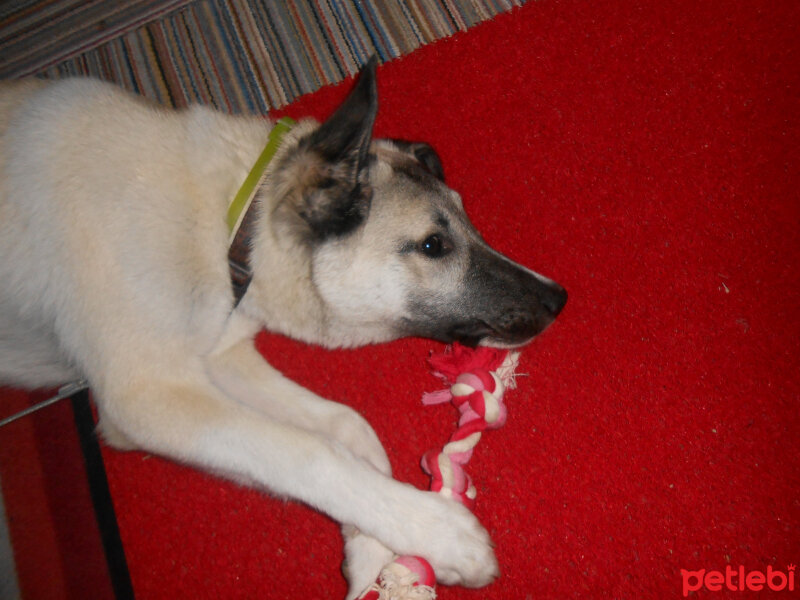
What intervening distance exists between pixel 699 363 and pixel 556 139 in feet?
3.74

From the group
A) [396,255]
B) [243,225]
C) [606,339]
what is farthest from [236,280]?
[606,339]

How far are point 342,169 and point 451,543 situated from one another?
1133mm

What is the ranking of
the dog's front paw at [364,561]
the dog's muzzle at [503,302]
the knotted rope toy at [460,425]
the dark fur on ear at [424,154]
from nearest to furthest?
the knotted rope toy at [460,425] → the dog's front paw at [364,561] → the dog's muzzle at [503,302] → the dark fur on ear at [424,154]

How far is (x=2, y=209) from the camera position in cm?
151

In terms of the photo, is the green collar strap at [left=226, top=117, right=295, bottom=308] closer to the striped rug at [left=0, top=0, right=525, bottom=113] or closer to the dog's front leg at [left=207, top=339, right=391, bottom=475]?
the dog's front leg at [left=207, top=339, right=391, bottom=475]

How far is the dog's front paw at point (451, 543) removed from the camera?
1.45m

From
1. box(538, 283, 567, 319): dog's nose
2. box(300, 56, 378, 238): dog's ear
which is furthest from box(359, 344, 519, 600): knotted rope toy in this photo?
box(300, 56, 378, 238): dog's ear

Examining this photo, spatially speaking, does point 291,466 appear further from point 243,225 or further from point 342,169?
point 342,169

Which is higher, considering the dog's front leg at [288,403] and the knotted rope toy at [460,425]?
the dog's front leg at [288,403]

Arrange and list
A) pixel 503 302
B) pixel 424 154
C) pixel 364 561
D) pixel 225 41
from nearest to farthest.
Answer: pixel 364 561 → pixel 503 302 → pixel 424 154 → pixel 225 41

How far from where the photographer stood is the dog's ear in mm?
1421

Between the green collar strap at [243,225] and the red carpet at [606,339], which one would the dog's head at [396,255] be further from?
the red carpet at [606,339]

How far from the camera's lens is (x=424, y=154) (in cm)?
200

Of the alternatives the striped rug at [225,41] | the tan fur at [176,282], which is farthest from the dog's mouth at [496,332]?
the striped rug at [225,41]
